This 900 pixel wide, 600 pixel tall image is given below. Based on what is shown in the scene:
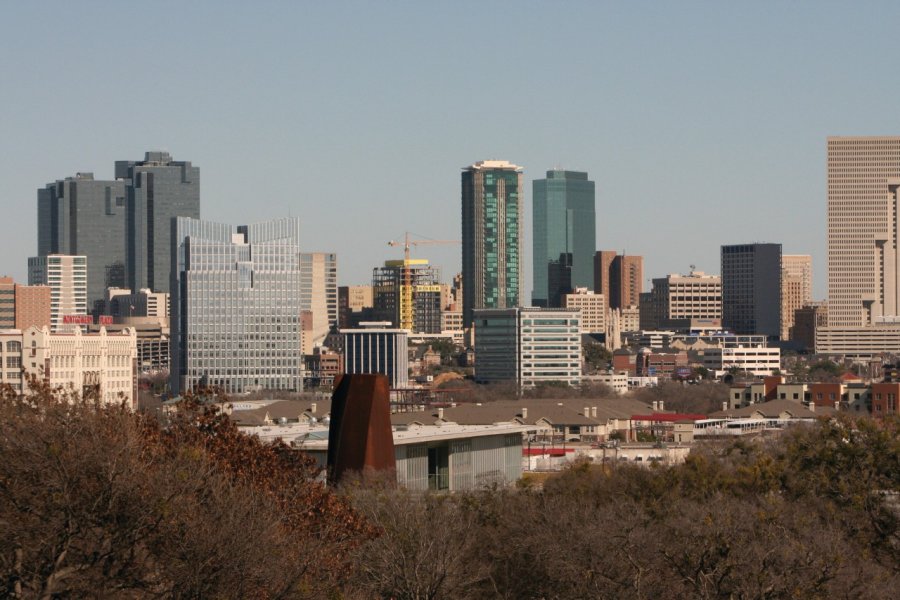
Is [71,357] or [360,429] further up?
[71,357]

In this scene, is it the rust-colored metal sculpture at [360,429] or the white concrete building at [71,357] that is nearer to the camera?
the rust-colored metal sculpture at [360,429]

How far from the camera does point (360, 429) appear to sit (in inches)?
2416

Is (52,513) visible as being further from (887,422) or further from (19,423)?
(887,422)

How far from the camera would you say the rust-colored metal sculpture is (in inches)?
2411

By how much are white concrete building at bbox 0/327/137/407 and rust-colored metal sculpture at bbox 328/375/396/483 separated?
8800 centimetres

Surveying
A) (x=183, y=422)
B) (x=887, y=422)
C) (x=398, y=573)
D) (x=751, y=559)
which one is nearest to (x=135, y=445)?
(x=183, y=422)

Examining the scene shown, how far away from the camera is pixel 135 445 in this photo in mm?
35344

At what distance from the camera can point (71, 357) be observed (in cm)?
16938

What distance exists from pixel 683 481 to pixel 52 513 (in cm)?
3577

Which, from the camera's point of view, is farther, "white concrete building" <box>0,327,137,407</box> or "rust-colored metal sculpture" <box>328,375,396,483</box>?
"white concrete building" <box>0,327,137,407</box>

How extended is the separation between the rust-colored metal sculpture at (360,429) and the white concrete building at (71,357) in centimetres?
8800

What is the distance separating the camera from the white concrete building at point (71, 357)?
160125 mm

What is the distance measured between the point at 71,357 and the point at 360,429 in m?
113

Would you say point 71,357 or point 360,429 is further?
point 71,357
